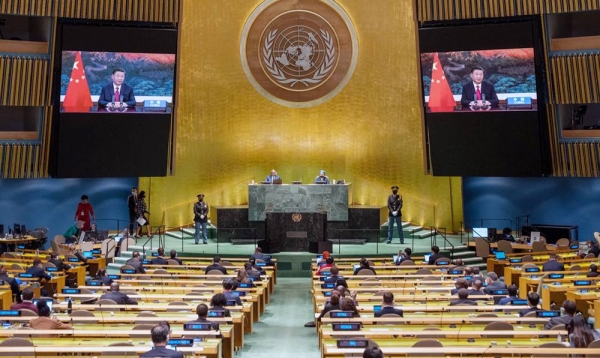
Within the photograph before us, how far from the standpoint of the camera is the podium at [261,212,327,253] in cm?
2130

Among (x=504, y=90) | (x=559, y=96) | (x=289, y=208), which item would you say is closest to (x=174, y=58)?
(x=289, y=208)

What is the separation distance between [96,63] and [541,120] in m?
12.5

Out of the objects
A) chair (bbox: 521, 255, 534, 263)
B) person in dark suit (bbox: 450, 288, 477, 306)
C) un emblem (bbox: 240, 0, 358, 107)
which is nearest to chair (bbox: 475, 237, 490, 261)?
chair (bbox: 521, 255, 534, 263)

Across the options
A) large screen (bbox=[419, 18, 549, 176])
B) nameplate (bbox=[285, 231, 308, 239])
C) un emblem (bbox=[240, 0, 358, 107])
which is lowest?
nameplate (bbox=[285, 231, 308, 239])

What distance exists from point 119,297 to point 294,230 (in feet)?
32.8

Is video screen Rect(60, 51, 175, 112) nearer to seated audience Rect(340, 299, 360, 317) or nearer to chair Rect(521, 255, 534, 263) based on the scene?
chair Rect(521, 255, 534, 263)

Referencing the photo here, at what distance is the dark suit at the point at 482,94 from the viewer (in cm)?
2227

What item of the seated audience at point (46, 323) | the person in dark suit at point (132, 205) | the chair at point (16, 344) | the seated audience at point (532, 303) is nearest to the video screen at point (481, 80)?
the person in dark suit at point (132, 205)

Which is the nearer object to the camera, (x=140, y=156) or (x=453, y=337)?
(x=453, y=337)

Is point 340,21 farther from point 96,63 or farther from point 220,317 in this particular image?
point 220,317

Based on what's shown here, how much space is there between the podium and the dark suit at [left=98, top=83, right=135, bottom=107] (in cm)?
518

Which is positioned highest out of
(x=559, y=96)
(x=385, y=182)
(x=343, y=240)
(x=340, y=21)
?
(x=340, y=21)

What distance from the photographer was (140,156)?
22.5 metres

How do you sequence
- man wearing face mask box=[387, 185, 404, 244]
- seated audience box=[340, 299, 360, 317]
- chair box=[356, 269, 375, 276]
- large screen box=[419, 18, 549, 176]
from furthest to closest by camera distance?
man wearing face mask box=[387, 185, 404, 244], large screen box=[419, 18, 549, 176], chair box=[356, 269, 375, 276], seated audience box=[340, 299, 360, 317]
